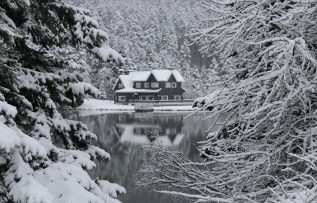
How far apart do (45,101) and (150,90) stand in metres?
78.3

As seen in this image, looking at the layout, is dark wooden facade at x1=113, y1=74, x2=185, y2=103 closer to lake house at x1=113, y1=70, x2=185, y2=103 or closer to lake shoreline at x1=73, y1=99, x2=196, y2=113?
lake house at x1=113, y1=70, x2=185, y2=103

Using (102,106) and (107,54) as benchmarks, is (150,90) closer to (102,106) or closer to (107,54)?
(102,106)

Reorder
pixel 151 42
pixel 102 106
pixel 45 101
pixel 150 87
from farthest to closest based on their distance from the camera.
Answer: pixel 151 42 < pixel 150 87 < pixel 102 106 < pixel 45 101

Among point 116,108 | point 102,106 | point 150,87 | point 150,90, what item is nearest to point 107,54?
point 116,108

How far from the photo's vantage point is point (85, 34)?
18.3ft

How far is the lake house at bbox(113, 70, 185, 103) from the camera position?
273 ft

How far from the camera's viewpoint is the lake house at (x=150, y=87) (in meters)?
83.1

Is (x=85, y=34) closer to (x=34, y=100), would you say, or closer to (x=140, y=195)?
(x=34, y=100)

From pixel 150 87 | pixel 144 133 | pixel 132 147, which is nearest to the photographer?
pixel 132 147

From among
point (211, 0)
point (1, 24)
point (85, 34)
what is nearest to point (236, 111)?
point (211, 0)

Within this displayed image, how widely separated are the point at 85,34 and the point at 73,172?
7.06 ft

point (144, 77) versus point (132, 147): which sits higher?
point (144, 77)

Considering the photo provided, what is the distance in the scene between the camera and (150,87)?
84250 mm

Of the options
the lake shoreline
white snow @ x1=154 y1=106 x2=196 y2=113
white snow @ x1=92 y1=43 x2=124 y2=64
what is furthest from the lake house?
white snow @ x1=92 y1=43 x2=124 y2=64
